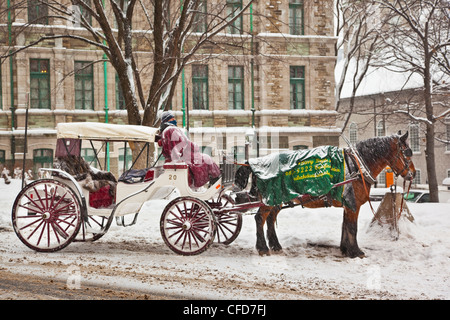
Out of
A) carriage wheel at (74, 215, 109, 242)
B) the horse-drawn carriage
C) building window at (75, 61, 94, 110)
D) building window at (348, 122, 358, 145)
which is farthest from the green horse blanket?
building window at (348, 122, 358, 145)

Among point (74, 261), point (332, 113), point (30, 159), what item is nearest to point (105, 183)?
point (74, 261)

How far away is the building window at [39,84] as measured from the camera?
21406mm

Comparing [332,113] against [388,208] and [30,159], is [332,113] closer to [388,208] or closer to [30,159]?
[30,159]

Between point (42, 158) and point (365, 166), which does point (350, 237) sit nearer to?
point (365, 166)

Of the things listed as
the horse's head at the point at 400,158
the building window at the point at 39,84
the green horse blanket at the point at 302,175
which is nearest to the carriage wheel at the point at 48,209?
the green horse blanket at the point at 302,175

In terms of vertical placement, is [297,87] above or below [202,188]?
above

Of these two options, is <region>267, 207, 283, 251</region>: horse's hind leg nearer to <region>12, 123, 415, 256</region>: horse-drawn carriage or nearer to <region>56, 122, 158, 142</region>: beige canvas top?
<region>12, 123, 415, 256</region>: horse-drawn carriage

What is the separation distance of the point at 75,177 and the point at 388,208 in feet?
16.2

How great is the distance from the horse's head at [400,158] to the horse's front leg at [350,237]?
0.82m

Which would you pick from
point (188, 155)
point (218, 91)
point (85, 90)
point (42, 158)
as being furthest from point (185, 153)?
point (85, 90)

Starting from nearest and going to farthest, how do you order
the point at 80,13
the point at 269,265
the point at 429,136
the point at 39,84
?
the point at 269,265 < the point at 80,13 < the point at 429,136 < the point at 39,84

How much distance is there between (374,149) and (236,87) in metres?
16.5

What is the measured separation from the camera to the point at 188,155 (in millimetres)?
7023

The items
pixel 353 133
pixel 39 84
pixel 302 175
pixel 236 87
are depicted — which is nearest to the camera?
A: pixel 302 175
